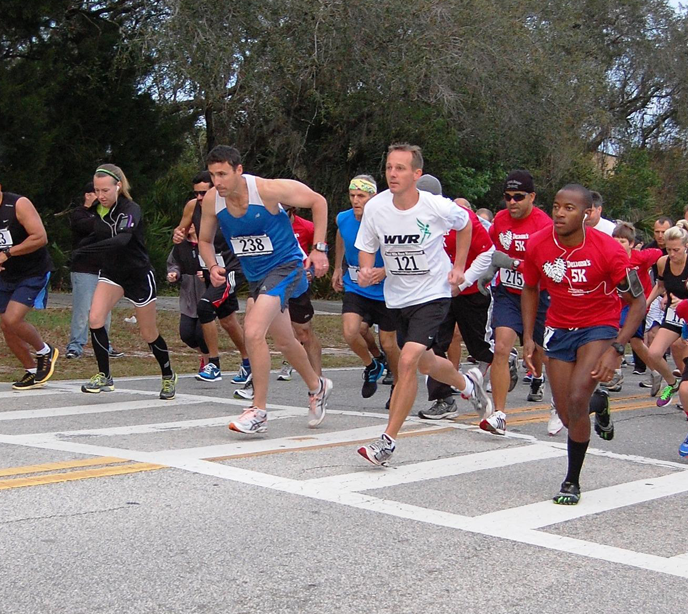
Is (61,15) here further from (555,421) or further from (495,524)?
(495,524)

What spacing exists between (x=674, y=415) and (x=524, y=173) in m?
3.12

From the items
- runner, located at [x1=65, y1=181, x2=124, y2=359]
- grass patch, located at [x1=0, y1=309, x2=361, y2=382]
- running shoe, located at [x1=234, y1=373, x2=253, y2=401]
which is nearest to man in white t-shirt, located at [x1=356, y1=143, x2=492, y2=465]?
running shoe, located at [x1=234, y1=373, x2=253, y2=401]

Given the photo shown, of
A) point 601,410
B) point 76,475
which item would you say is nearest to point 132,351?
point 76,475

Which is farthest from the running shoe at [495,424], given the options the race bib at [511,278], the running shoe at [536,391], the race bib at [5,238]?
the race bib at [5,238]

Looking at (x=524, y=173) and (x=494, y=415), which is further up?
(x=524, y=173)

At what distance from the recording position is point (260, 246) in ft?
25.9

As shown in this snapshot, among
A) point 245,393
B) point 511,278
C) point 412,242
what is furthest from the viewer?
point 245,393

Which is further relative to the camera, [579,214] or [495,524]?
[579,214]

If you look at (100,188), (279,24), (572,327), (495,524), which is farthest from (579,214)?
(279,24)

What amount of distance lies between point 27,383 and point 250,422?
351 cm

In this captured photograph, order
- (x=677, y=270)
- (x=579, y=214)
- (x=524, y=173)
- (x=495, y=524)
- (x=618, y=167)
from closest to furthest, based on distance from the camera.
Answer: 1. (x=495, y=524)
2. (x=579, y=214)
3. (x=524, y=173)
4. (x=677, y=270)
5. (x=618, y=167)

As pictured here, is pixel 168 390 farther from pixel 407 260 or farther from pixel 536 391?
pixel 536 391

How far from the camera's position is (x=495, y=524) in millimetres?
5496

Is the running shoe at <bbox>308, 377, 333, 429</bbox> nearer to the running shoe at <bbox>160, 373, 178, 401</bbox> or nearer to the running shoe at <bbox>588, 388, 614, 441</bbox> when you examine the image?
the running shoe at <bbox>160, 373, 178, 401</bbox>
